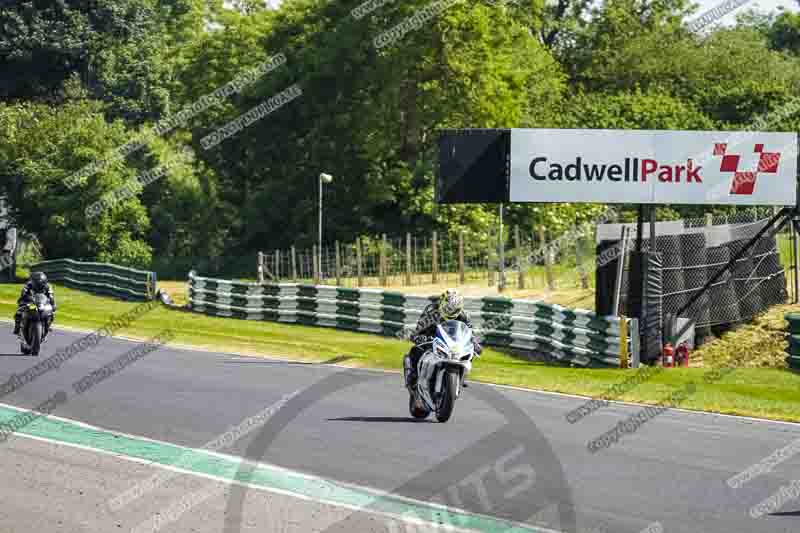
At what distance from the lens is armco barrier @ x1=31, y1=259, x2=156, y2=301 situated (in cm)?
4600

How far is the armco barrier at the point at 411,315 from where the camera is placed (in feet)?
85.8

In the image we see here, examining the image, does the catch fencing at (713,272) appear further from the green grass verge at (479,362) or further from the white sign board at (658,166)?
the green grass verge at (479,362)

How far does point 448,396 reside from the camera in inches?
612

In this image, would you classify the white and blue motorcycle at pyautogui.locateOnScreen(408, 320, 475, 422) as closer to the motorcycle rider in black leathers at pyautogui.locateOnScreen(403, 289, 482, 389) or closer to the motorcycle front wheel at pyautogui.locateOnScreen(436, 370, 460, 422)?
the motorcycle front wheel at pyautogui.locateOnScreen(436, 370, 460, 422)

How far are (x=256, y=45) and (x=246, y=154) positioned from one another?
5.31m

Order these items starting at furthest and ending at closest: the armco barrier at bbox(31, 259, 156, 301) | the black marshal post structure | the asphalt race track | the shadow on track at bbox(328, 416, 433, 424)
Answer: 1. the armco barrier at bbox(31, 259, 156, 301)
2. the black marshal post structure
3. the shadow on track at bbox(328, 416, 433, 424)
4. the asphalt race track

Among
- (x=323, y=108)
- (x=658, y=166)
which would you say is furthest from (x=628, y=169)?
(x=323, y=108)

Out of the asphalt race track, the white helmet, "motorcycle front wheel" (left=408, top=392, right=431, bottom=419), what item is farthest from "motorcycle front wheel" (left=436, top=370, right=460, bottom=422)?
the white helmet

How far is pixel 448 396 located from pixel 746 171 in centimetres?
1422

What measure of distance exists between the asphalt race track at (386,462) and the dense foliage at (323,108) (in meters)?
32.9

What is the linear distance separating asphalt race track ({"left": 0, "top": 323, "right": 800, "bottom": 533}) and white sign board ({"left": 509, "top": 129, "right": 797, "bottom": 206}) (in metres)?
8.91

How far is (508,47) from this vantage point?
57.0 metres

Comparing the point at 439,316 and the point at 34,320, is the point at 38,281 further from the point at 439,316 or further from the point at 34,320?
the point at 439,316

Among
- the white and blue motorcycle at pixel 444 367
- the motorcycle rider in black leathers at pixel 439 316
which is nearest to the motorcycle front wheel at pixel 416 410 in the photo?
the white and blue motorcycle at pixel 444 367
